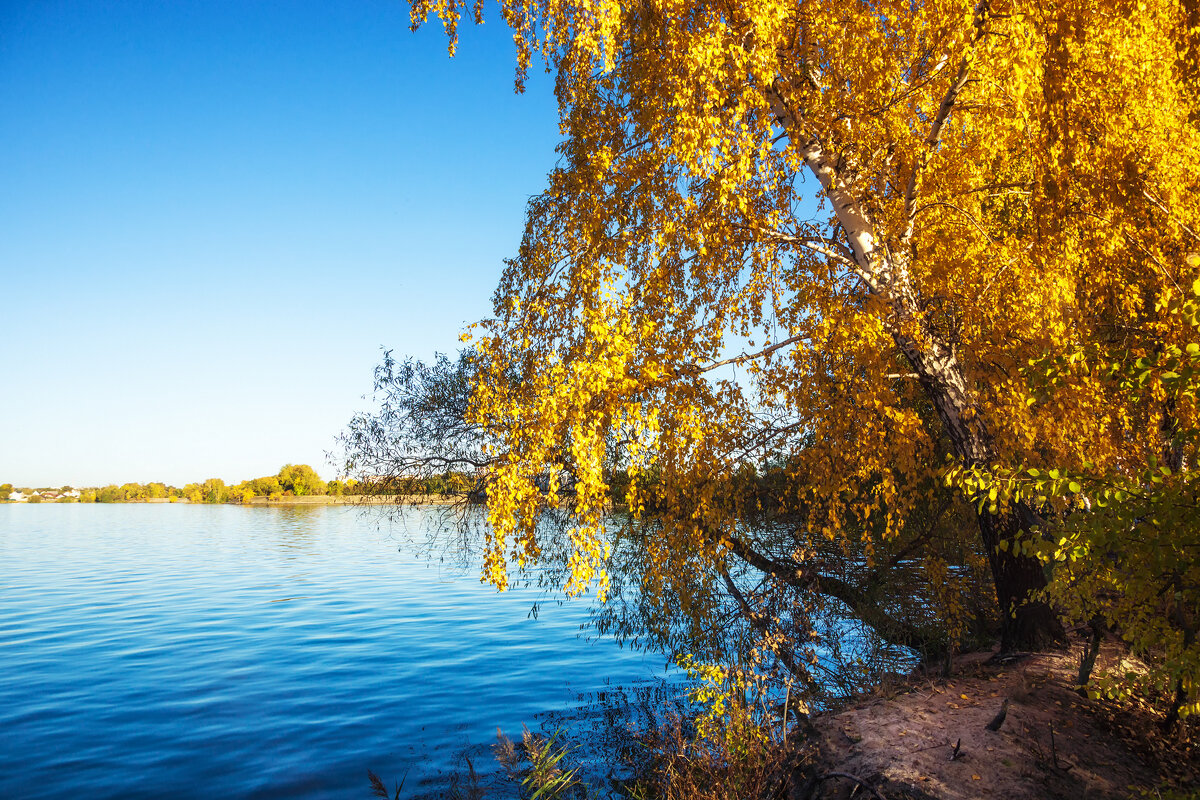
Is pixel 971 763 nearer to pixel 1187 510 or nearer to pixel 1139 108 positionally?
pixel 1187 510

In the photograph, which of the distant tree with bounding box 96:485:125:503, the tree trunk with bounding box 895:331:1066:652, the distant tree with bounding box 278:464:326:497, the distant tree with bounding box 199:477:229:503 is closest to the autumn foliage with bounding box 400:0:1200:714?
the tree trunk with bounding box 895:331:1066:652

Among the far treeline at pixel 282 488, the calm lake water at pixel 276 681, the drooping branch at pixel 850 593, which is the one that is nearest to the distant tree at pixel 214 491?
the far treeline at pixel 282 488

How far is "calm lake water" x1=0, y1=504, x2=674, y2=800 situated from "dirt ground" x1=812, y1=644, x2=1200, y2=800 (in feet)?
14.6

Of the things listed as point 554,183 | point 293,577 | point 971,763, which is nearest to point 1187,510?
point 971,763

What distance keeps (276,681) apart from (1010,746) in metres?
12.7

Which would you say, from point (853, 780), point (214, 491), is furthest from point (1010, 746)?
point (214, 491)

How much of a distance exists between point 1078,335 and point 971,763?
482cm

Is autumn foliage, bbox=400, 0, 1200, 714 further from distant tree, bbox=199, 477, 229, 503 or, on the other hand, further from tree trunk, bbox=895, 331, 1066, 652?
distant tree, bbox=199, 477, 229, 503

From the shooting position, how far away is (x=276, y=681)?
43.3 feet

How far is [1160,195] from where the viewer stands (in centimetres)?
784

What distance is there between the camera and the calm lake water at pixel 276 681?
9125mm

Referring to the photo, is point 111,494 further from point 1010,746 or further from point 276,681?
point 1010,746

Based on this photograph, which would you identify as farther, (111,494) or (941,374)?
(111,494)

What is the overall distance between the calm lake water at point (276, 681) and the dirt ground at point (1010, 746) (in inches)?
175
